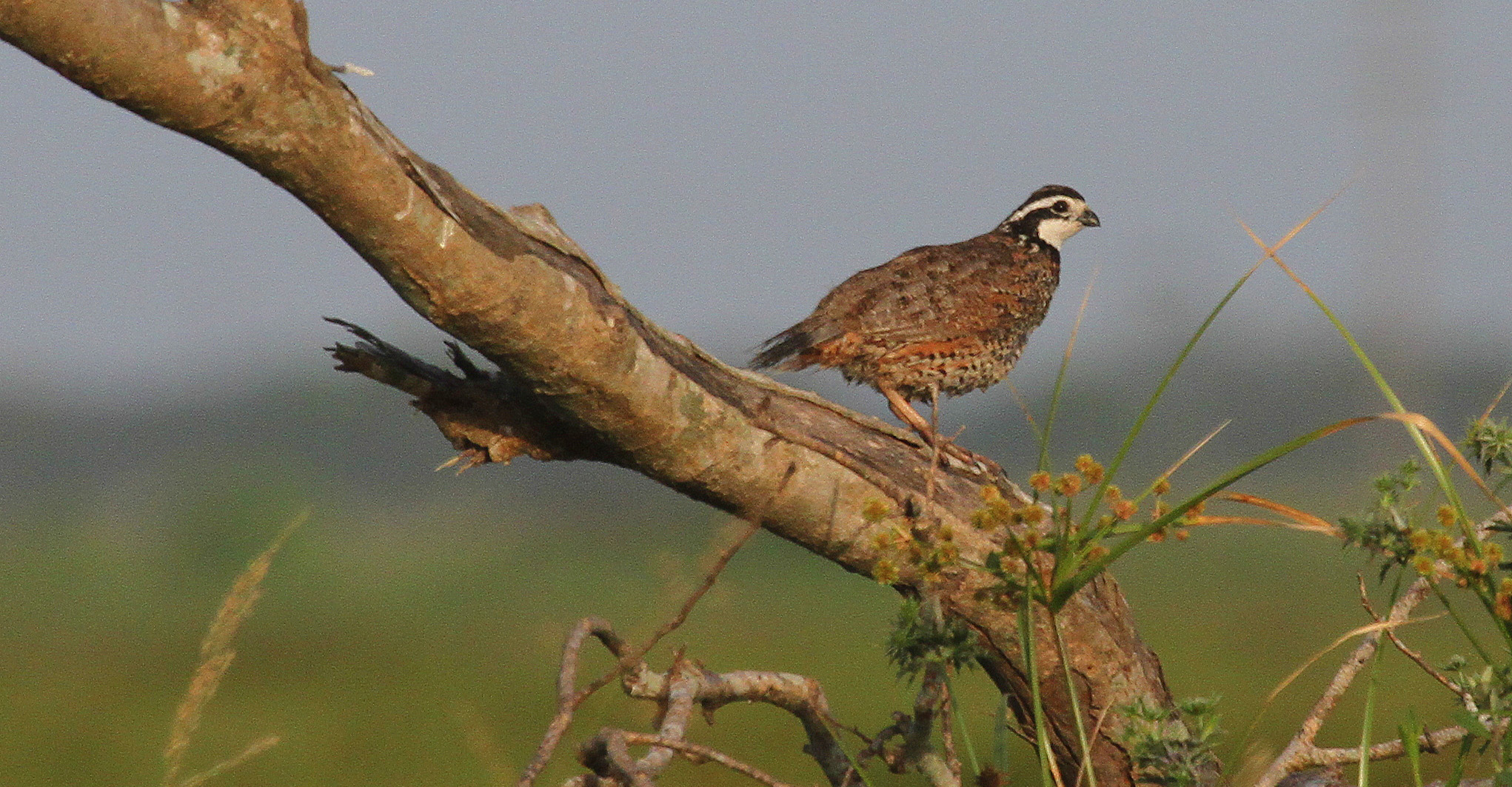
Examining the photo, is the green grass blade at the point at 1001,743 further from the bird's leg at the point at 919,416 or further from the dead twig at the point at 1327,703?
the bird's leg at the point at 919,416

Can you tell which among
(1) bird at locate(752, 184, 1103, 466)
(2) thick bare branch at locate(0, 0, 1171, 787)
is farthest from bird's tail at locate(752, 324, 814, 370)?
(2) thick bare branch at locate(0, 0, 1171, 787)

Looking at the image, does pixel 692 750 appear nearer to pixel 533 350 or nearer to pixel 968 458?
pixel 533 350

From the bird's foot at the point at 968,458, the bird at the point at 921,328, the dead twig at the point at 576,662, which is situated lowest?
the dead twig at the point at 576,662

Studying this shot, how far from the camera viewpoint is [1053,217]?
5641 mm

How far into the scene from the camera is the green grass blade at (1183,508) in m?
1.90

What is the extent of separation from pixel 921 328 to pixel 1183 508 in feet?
8.96

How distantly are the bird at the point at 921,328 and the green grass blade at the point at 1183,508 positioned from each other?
240 centimetres

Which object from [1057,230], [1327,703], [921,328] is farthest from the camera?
[1057,230]

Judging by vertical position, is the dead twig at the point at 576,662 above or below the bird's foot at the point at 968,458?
below

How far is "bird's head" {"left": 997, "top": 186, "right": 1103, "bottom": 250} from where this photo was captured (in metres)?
5.59

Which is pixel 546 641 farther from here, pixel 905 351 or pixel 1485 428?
pixel 905 351

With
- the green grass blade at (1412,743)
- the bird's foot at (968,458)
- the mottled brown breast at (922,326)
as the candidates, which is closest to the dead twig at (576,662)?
the green grass blade at (1412,743)

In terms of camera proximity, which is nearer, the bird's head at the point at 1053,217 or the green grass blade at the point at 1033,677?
the green grass blade at the point at 1033,677

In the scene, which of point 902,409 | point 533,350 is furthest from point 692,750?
point 902,409
